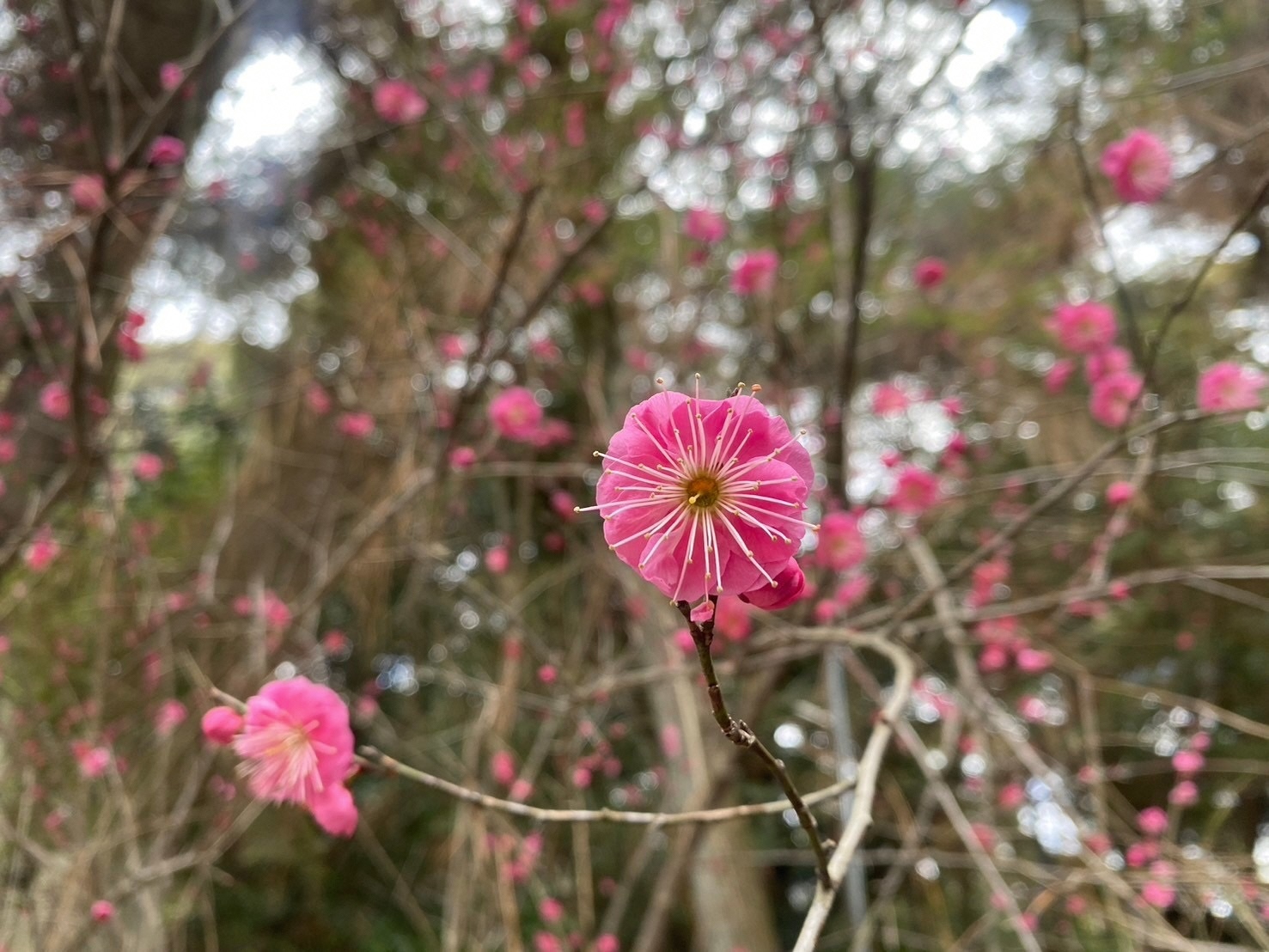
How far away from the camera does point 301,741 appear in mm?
891

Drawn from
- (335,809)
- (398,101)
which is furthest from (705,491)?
(398,101)

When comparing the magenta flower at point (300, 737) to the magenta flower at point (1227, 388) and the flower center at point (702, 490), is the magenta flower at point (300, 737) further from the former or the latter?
the magenta flower at point (1227, 388)

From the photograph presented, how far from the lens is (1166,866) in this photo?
67.6 inches

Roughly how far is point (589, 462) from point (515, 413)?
1216mm

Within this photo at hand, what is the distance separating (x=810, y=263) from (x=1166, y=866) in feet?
7.68

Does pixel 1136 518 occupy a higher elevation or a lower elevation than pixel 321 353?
lower

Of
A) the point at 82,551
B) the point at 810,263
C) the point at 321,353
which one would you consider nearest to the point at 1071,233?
the point at 810,263

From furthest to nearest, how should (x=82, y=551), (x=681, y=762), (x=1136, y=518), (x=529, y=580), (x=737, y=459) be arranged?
(x=529, y=580) → (x=1136, y=518) → (x=681, y=762) → (x=82, y=551) → (x=737, y=459)

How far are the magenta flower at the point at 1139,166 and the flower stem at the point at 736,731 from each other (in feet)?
6.20

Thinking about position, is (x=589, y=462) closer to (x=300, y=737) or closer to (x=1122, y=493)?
(x=1122, y=493)

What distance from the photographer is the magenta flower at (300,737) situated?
33.2 inches

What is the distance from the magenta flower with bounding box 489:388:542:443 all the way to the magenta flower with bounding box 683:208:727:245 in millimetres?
916

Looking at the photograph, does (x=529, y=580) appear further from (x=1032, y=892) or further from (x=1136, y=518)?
(x=1136, y=518)

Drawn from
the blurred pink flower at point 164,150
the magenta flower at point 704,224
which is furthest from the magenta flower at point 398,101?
the magenta flower at point 704,224
